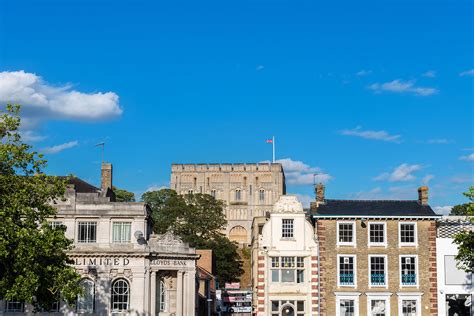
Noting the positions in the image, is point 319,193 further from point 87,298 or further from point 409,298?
point 87,298

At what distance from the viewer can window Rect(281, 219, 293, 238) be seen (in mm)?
58719

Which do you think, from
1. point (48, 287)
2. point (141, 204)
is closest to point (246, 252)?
point (141, 204)

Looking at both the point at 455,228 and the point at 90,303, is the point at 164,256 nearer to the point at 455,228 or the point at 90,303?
the point at 90,303

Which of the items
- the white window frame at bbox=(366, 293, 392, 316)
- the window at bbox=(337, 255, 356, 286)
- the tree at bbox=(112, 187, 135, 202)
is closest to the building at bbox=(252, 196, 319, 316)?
the window at bbox=(337, 255, 356, 286)

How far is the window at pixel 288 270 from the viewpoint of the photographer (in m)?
57.9

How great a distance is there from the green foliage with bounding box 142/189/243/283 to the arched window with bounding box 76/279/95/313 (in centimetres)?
4559

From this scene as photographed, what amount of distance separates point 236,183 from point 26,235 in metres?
147

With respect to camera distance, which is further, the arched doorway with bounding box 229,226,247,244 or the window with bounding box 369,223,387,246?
the arched doorway with bounding box 229,226,247,244

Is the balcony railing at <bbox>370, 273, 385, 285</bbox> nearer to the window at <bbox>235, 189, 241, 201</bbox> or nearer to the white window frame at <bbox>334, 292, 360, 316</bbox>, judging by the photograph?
the white window frame at <bbox>334, 292, 360, 316</bbox>

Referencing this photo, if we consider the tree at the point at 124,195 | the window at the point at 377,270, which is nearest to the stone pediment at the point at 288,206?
the window at the point at 377,270

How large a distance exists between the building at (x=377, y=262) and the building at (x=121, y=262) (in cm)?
1035

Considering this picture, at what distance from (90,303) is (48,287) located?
12419 millimetres

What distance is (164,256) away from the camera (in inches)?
2121

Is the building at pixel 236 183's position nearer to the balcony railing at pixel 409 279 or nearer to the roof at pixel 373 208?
the roof at pixel 373 208
